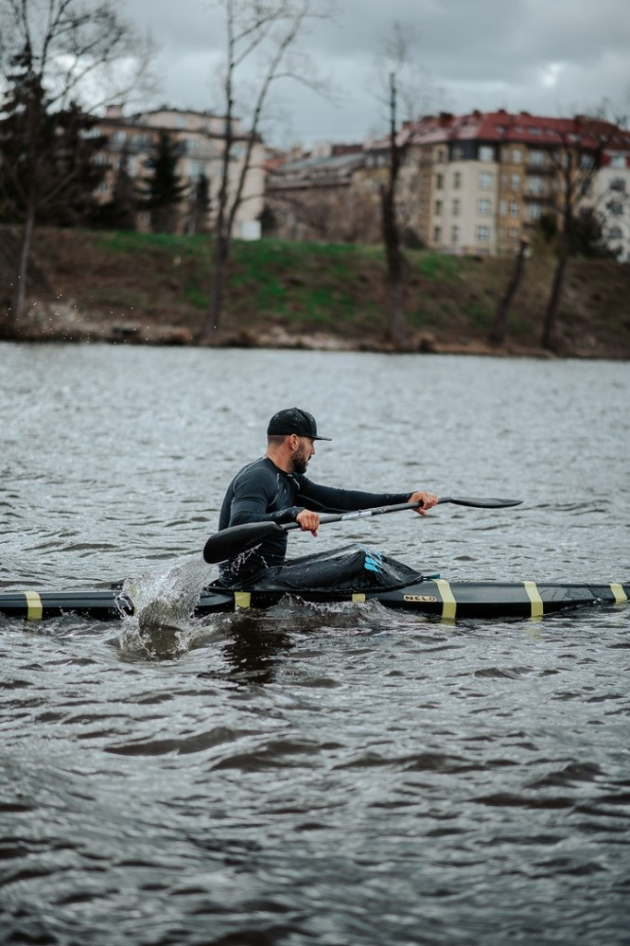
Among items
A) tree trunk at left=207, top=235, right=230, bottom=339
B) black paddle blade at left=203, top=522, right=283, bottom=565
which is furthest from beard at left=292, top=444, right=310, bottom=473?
tree trunk at left=207, top=235, right=230, bottom=339

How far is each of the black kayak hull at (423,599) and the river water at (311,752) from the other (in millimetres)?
112

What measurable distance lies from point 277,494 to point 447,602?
150 cm

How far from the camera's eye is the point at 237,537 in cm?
757

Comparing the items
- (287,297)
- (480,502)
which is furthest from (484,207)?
(480,502)

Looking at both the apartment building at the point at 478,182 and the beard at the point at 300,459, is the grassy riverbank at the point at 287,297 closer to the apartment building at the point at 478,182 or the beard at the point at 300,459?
the beard at the point at 300,459

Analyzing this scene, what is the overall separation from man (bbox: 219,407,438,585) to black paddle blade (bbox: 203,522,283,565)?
0.24 meters

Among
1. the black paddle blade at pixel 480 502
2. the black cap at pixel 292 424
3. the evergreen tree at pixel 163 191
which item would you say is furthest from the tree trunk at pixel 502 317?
the black cap at pixel 292 424

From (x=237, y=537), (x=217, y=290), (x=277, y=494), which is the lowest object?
(x=237, y=537)

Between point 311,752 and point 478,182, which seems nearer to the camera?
point 311,752

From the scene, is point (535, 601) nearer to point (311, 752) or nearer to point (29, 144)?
point (311, 752)

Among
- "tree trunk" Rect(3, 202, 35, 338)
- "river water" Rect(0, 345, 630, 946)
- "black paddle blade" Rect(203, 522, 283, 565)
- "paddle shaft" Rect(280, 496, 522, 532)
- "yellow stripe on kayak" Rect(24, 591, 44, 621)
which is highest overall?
"tree trunk" Rect(3, 202, 35, 338)

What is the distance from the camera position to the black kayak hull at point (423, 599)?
26.3 ft

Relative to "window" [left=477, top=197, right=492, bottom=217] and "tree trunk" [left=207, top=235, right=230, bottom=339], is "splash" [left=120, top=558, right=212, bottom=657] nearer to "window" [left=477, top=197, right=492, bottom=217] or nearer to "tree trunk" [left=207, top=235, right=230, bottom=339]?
"tree trunk" [left=207, top=235, right=230, bottom=339]

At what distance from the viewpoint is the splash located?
7.74m
